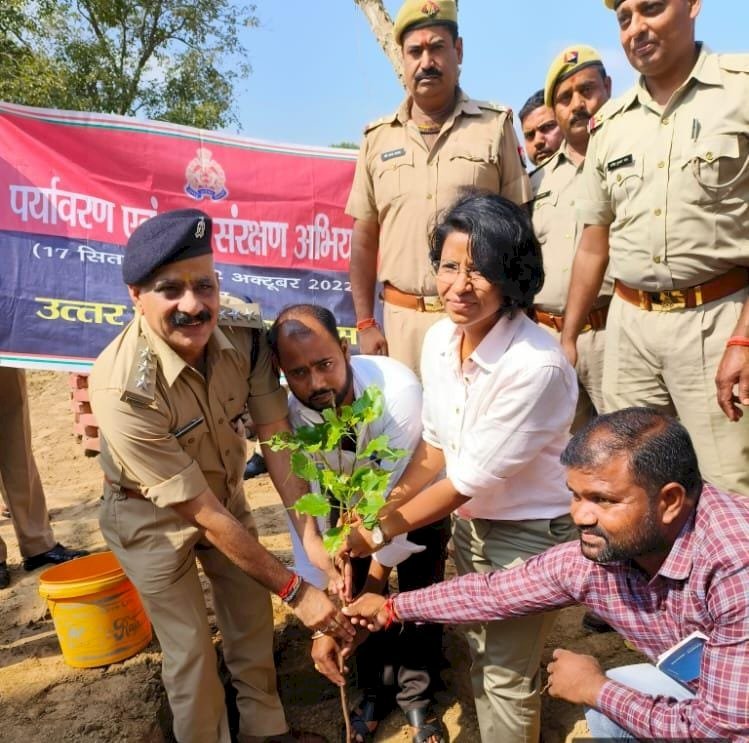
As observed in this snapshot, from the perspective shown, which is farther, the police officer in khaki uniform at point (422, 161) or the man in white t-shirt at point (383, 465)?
the police officer in khaki uniform at point (422, 161)

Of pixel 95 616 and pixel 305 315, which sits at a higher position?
pixel 305 315

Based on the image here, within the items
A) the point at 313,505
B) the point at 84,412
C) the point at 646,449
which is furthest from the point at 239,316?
the point at 84,412

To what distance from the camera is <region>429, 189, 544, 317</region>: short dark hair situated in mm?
2039

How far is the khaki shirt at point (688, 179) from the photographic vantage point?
2547 mm

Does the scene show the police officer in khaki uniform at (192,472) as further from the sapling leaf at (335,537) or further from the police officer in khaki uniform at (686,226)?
the police officer in khaki uniform at (686,226)

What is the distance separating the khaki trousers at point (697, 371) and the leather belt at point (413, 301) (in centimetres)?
96

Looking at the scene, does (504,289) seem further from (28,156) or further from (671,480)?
(28,156)

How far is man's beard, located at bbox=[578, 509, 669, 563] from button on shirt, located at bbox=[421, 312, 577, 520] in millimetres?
380

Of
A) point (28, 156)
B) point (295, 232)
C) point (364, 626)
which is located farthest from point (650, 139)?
point (28, 156)

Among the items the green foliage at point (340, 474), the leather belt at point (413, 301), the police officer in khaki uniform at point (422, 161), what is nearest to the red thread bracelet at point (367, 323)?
the police officer in khaki uniform at point (422, 161)

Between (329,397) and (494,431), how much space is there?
681 millimetres

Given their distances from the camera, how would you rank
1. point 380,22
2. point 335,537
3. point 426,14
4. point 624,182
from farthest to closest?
point 380,22
point 426,14
point 624,182
point 335,537

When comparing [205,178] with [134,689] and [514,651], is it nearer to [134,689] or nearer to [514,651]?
[134,689]

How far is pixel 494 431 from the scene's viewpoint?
6.83 feet
